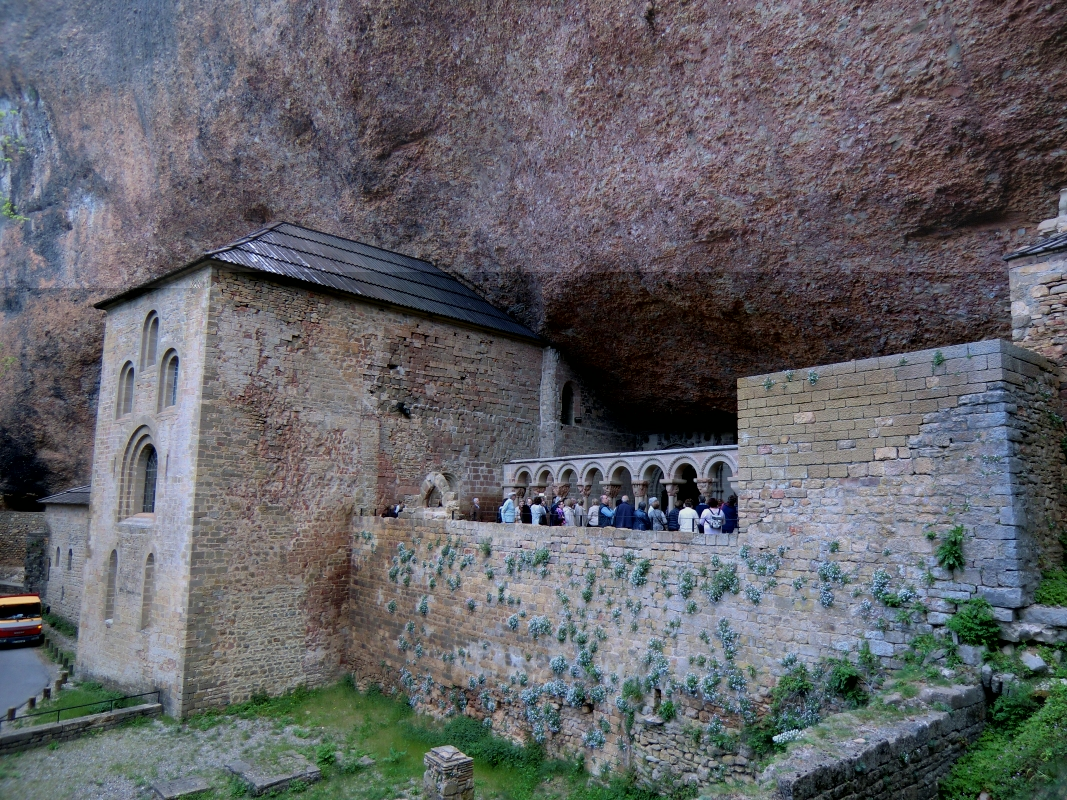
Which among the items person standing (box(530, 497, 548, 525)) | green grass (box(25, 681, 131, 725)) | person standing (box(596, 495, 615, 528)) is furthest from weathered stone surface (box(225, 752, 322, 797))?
person standing (box(596, 495, 615, 528))

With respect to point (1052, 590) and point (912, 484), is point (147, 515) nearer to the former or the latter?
point (912, 484)

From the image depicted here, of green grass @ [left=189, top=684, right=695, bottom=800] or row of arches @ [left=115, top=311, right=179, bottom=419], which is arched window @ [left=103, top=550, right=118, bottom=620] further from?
green grass @ [left=189, top=684, right=695, bottom=800]

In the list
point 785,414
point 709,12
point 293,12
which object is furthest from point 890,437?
point 293,12

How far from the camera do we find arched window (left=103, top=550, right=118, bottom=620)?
1542cm

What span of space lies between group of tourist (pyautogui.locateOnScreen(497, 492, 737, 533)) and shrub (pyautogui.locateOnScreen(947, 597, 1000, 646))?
3.50m

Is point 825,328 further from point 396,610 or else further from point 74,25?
point 74,25

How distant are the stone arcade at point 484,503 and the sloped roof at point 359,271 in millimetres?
91

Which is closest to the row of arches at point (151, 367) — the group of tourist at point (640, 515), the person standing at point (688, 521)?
the group of tourist at point (640, 515)

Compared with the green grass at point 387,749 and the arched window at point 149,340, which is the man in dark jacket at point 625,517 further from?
the arched window at point 149,340

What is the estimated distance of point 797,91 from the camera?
10.8 meters

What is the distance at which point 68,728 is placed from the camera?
12.2 metres

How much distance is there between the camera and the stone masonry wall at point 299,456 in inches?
525

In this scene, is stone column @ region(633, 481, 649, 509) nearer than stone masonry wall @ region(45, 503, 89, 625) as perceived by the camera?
Yes

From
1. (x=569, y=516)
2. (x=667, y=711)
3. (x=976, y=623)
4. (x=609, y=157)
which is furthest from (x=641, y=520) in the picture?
(x=609, y=157)
